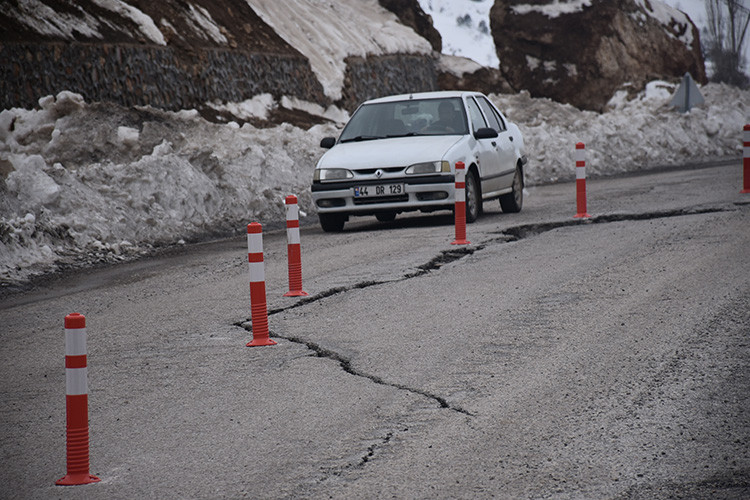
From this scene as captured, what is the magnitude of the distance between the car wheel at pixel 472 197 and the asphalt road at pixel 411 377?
2.53m

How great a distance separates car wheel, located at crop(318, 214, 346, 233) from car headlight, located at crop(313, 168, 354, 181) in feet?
1.73

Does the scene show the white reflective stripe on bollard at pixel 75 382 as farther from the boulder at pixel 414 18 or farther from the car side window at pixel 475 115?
the boulder at pixel 414 18

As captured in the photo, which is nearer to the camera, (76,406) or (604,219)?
(76,406)

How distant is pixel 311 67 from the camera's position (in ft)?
91.1

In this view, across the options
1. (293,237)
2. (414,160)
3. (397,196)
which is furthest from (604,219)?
(293,237)

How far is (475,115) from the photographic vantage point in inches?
578

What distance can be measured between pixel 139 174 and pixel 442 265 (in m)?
6.47

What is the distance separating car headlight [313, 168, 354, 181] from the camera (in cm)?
1326

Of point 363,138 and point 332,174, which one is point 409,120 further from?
point 332,174

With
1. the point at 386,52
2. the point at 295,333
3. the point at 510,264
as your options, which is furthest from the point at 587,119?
the point at 295,333

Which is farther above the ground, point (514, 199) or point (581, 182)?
point (581, 182)

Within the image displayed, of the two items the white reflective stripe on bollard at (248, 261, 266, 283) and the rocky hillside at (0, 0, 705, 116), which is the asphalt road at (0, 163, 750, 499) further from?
the rocky hillside at (0, 0, 705, 116)

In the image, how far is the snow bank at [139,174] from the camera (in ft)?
40.1

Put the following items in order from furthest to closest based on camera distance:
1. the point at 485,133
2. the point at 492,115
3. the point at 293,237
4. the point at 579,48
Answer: the point at 579,48, the point at 492,115, the point at 485,133, the point at 293,237
